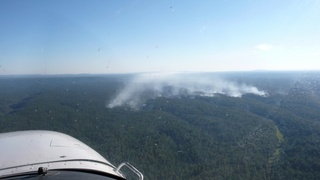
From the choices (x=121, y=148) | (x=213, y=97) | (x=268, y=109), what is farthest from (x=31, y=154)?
(x=213, y=97)

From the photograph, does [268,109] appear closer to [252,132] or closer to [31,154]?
[252,132]

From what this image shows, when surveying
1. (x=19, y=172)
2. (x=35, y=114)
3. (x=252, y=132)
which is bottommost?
(x=252, y=132)

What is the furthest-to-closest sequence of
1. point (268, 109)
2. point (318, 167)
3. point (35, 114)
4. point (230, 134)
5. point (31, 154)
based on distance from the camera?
point (268, 109) → point (35, 114) → point (230, 134) → point (318, 167) → point (31, 154)

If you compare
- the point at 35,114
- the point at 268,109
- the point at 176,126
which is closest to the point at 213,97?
the point at 268,109

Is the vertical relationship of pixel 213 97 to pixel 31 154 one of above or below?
below

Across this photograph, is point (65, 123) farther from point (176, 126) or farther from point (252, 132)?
point (252, 132)

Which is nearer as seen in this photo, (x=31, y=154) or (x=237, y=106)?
(x=31, y=154)

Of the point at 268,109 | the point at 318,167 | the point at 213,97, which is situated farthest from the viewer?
the point at 213,97
